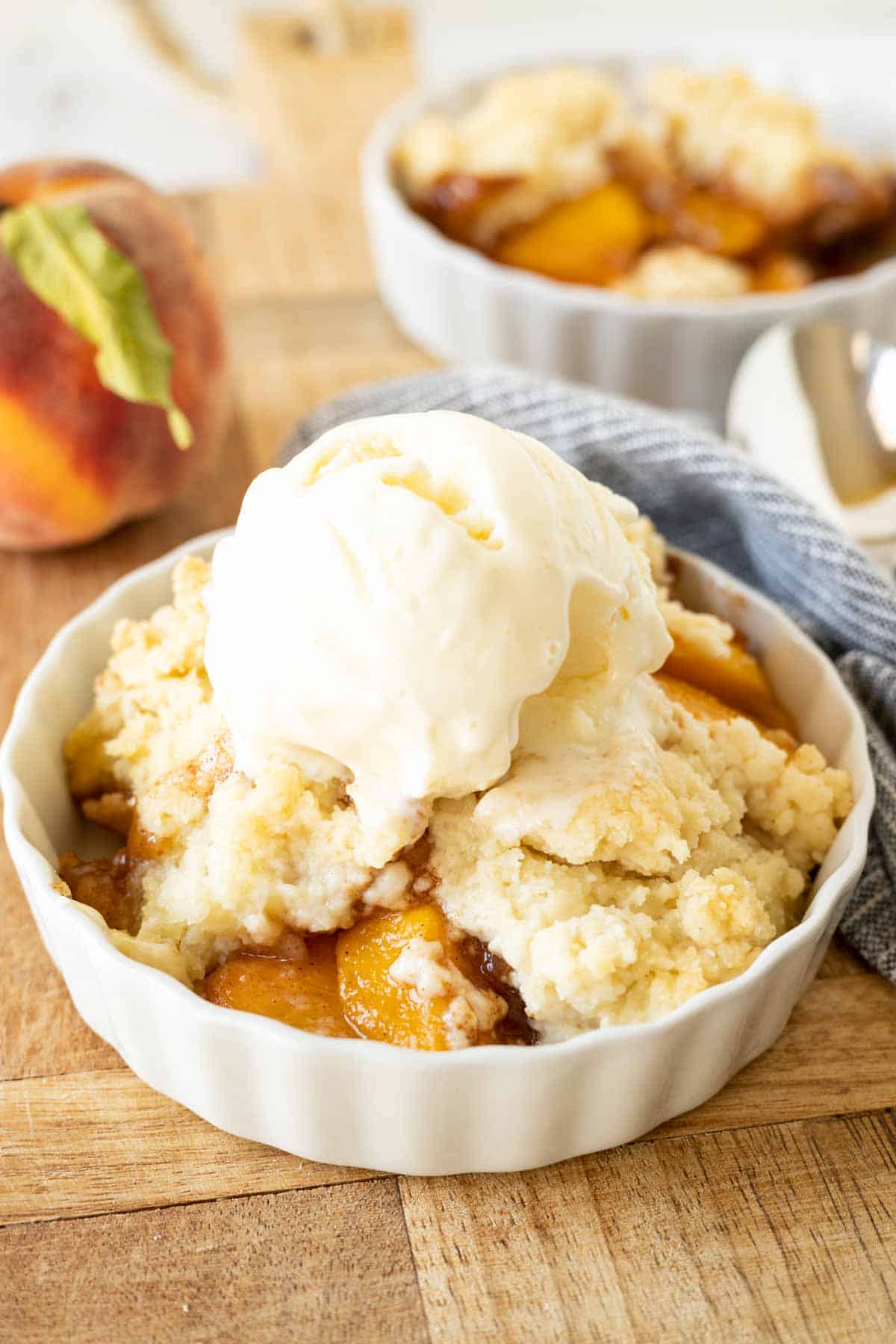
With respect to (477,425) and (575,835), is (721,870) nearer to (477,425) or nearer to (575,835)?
(575,835)

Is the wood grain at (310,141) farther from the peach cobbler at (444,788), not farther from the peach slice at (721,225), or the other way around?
the peach cobbler at (444,788)

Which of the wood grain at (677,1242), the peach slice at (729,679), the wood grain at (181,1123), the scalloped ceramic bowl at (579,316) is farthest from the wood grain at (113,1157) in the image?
the scalloped ceramic bowl at (579,316)

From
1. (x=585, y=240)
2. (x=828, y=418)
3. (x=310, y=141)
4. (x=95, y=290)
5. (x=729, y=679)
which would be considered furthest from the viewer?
(x=310, y=141)

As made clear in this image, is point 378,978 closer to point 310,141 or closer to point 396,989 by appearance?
point 396,989

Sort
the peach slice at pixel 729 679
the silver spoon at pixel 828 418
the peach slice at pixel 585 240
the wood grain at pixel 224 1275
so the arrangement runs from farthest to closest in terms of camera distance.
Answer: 1. the peach slice at pixel 585 240
2. the silver spoon at pixel 828 418
3. the peach slice at pixel 729 679
4. the wood grain at pixel 224 1275

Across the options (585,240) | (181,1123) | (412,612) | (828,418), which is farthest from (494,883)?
(585,240)

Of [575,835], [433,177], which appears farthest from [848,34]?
[575,835]
